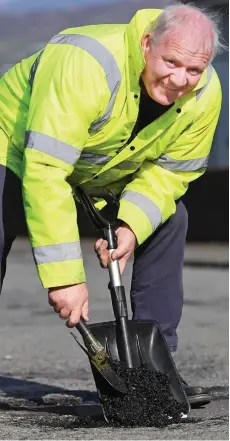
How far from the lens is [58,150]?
4.03 metres

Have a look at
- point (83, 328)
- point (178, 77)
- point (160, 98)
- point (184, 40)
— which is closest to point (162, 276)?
point (83, 328)

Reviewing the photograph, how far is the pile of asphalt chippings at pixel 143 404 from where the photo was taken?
429 centimetres

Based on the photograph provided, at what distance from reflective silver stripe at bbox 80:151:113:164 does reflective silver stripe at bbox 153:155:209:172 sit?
32 centimetres

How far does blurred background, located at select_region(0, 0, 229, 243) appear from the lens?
11672 millimetres

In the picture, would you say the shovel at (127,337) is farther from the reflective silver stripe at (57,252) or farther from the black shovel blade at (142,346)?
the reflective silver stripe at (57,252)

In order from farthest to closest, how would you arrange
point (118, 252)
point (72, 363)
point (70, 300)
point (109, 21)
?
point (109, 21) < point (72, 363) < point (118, 252) < point (70, 300)

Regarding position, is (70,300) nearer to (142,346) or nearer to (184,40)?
(142,346)

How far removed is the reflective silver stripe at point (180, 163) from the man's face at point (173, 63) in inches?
18.9

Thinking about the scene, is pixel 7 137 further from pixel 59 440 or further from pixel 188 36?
pixel 59 440

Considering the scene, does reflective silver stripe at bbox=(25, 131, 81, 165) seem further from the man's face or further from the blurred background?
the blurred background

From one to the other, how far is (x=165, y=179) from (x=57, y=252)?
78 cm

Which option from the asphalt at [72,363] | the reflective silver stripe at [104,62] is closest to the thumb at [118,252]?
the reflective silver stripe at [104,62]

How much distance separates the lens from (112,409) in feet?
14.2

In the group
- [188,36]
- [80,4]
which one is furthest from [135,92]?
[80,4]
